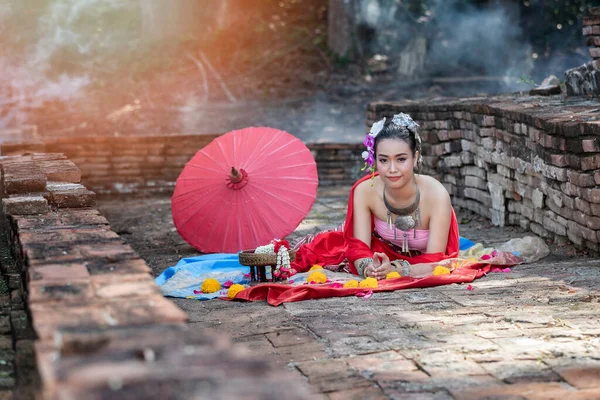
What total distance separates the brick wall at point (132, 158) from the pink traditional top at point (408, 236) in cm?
418

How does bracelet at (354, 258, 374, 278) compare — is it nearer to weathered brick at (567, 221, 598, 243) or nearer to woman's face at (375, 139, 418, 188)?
woman's face at (375, 139, 418, 188)

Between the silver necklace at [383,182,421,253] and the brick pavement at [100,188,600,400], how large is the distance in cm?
70

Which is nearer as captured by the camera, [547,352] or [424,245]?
[547,352]

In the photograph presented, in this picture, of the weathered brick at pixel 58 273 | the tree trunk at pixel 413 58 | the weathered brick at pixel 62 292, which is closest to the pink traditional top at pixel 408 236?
the weathered brick at pixel 58 273

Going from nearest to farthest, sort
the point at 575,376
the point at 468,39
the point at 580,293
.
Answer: the point at 575,376, the point at 580,293, the point at 468,39

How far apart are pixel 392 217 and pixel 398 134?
0.58 meters

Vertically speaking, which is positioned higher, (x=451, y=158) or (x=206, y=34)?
(x=206, y=34)

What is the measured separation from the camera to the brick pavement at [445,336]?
338cm

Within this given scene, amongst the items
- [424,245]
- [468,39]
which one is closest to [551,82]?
[424,245]

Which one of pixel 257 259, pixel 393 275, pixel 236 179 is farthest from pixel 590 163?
pixel 236 179

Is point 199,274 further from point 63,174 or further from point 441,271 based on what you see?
point 441,271

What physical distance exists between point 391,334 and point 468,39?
12.8 metres

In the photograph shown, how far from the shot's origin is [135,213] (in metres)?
8.89

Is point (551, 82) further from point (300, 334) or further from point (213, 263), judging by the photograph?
point (300, 334)
